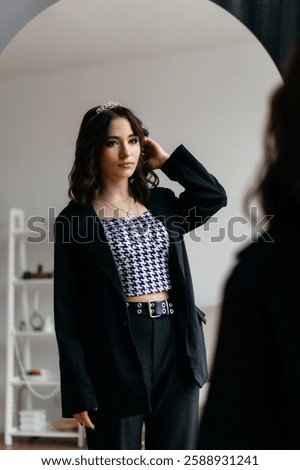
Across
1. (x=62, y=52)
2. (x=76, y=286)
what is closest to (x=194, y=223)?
(x=76, y=286)

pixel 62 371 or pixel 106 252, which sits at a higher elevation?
pixel 106 252

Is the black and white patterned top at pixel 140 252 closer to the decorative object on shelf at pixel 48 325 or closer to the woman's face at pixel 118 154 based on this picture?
the woman's face at pixel 118 154

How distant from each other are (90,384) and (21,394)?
1343 millimetres

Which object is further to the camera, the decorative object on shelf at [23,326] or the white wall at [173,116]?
the decorative object on shelf at [23,326]

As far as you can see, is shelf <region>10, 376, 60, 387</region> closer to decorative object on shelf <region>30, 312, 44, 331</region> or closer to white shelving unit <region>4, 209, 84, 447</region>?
white shelving unit <region>4, 209, 84, 447</region>

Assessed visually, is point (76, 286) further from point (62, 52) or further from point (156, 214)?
point (62, 52)

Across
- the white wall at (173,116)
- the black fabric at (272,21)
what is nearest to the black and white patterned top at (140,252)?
the white wall at (173,116)

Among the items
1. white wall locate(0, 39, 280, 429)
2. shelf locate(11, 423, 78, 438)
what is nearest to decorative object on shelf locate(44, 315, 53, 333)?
shelf locate(11, 423, 78, 438)

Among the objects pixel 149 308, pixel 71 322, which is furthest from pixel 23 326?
pixel 149 308

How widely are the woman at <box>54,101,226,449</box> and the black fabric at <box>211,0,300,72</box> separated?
0.78m

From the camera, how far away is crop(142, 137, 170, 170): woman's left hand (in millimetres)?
1663

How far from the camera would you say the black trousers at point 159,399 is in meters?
1.45
